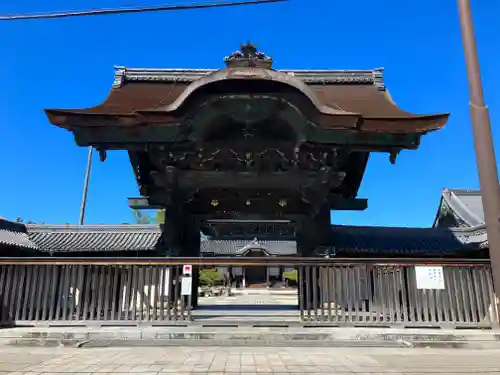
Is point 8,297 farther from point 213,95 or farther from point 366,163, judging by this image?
point 366,163

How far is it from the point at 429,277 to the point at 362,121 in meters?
3.33

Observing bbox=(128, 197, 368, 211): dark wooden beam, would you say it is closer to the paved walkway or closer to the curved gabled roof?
the curved gabled roof

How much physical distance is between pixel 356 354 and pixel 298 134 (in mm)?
4106

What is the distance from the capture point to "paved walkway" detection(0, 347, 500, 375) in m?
4.65

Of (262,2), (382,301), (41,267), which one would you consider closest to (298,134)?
(262,2)

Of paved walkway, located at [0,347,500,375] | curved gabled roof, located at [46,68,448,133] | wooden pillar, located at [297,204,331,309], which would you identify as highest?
curved gabled roof, located at [46,68,448,133]

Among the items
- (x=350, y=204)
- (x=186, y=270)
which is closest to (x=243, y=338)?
(x=186, y=270)

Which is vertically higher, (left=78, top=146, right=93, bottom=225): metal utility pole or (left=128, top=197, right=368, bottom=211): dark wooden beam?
(left=78, top=146, right=93, bottom=225): metal utility pole

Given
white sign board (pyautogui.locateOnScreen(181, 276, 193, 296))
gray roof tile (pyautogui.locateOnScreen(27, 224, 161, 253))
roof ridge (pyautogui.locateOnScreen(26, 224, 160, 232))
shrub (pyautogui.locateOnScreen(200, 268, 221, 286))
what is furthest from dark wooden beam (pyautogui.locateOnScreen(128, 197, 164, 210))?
shrub (pyautogui.locateOnScreen(200, 268, 221, 286))

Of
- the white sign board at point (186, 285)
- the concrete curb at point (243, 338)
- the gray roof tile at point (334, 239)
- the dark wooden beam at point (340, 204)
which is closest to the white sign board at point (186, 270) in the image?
the white sign board at point (186, 285)

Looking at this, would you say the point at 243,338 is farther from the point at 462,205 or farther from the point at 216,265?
the point at 462,205

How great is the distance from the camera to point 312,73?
391 inches

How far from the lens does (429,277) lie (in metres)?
7.59

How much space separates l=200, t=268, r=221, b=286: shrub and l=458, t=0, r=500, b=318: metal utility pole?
114ft
